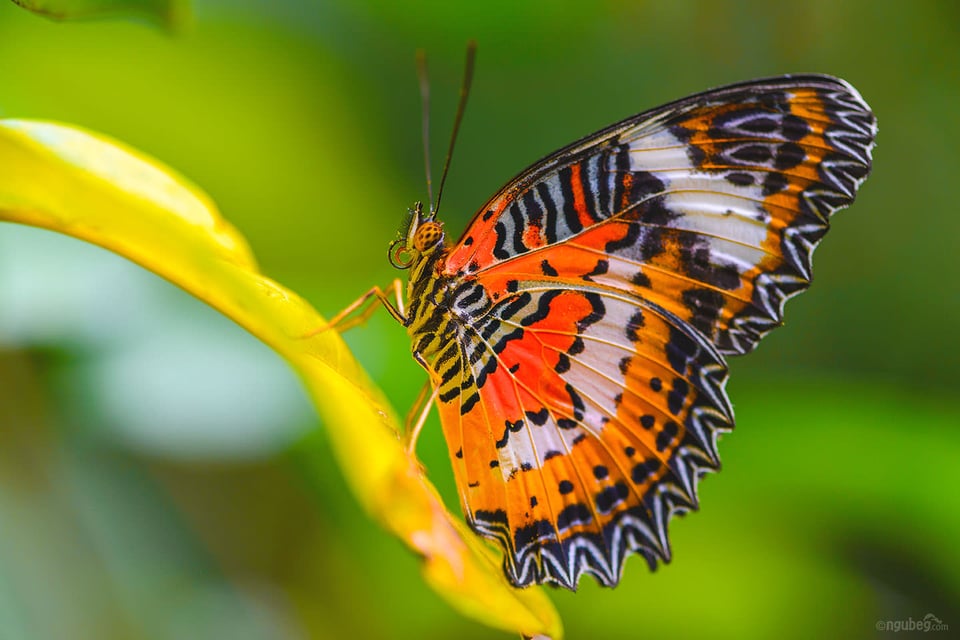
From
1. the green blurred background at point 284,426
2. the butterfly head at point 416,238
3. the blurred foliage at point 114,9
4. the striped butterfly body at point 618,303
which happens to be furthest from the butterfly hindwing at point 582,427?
the blurred foliage at point 114,9

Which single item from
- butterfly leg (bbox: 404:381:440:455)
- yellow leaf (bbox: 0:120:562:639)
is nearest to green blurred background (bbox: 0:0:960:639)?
butterfly leg (bbox: 404:381:440:455)

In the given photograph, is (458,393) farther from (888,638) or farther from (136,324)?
(888,638)

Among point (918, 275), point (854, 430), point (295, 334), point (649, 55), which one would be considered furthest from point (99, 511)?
point (918, 275)

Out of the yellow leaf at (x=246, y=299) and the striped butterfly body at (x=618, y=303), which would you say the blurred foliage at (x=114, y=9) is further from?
the striped butterfly body at (x=618, y=303)

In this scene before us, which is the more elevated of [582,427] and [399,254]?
[399,254]

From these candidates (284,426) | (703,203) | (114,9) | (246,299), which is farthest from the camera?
(284,426)

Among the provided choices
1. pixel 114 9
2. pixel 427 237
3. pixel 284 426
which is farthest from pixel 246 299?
pixel 284 426

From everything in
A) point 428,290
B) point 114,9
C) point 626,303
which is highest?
point 114,9

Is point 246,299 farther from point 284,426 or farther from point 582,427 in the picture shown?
point 284,426

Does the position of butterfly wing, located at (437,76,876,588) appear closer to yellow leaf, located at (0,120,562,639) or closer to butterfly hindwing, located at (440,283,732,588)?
butterfly hindwing, located at (440,283,732,588)
